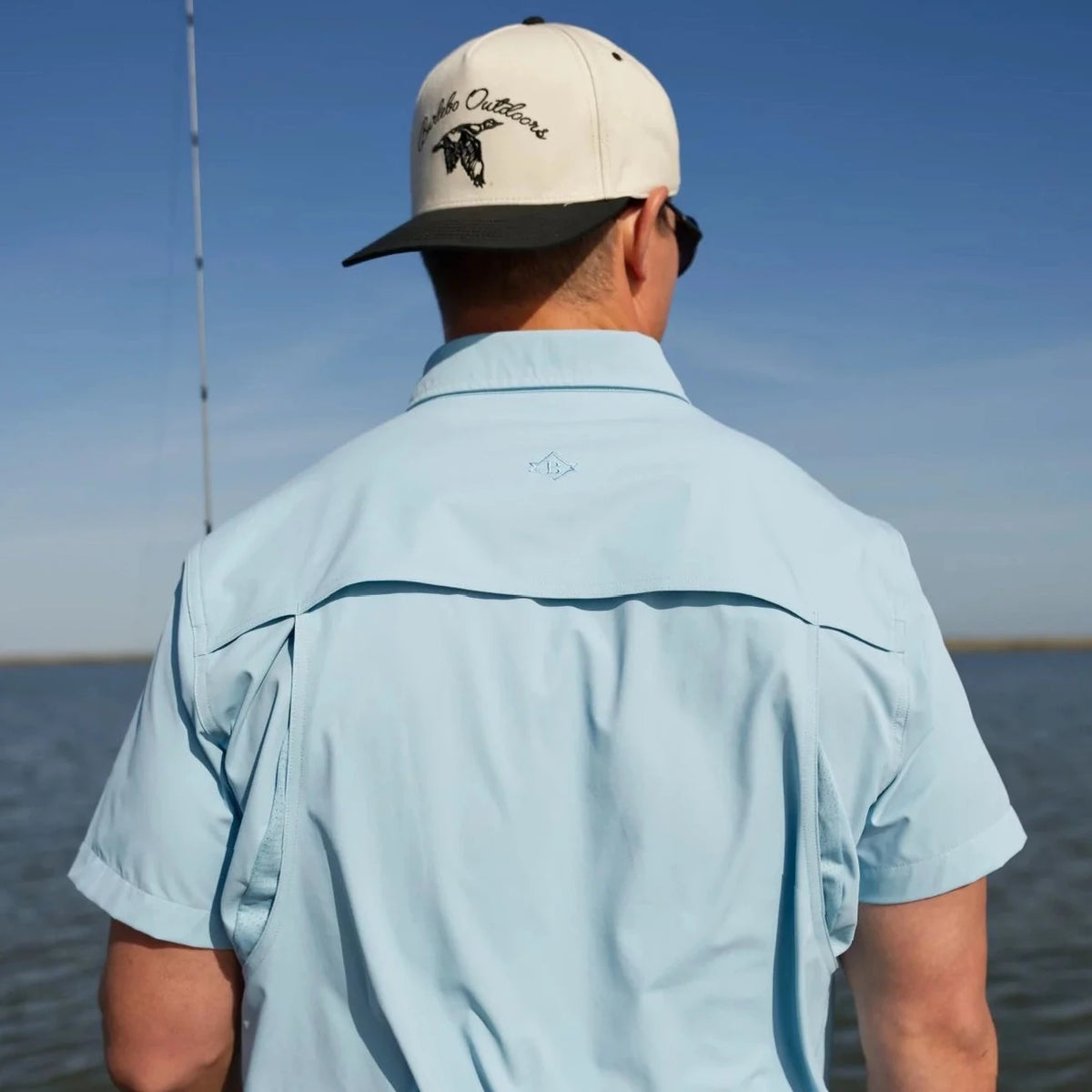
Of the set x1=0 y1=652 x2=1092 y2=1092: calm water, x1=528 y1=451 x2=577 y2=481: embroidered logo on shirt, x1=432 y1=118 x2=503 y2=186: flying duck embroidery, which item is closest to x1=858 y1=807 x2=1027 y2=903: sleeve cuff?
x1=528 y1=451 x2=577 y2=481: embroidered logo on shirt

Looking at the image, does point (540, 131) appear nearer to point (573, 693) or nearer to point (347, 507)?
point (347, 507)

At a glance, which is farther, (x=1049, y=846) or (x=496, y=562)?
(x=1049, y=846)

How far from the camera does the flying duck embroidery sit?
63.1 inches

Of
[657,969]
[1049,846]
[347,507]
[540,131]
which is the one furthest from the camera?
[1049,846]

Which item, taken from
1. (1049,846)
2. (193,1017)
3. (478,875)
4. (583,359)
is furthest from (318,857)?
(1049,846)

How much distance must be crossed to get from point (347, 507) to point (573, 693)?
0.36m

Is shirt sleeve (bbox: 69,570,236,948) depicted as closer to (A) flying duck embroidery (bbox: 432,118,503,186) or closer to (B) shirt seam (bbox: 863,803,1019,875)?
(A) flying duck embroidery (bbox: 432,118,503,186)

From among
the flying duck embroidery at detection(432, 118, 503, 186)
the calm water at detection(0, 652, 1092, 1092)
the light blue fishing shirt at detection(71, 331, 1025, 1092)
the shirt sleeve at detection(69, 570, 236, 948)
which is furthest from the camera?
the calm water at detection(0, 652, 1092, 1092)

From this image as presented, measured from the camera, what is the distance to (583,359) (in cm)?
154

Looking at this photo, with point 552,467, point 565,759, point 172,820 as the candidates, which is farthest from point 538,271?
point 172,820

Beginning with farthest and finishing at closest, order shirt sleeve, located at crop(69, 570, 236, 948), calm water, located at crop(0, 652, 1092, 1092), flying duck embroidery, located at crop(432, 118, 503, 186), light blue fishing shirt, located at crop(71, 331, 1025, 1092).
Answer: calm water, located at crop(0, 652, 1092, 1092), flying duck embroidery, located at crop(432, 118, 503, 186), shirt sleeve, located at crop(69, 570, 236, 948), light blue fishing shirt, located at crop(71, 331, 1025, 1092)

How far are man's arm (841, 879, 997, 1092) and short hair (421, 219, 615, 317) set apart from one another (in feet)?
2.89

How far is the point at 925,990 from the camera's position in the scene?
1552 millimetres

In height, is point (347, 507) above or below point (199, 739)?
above
